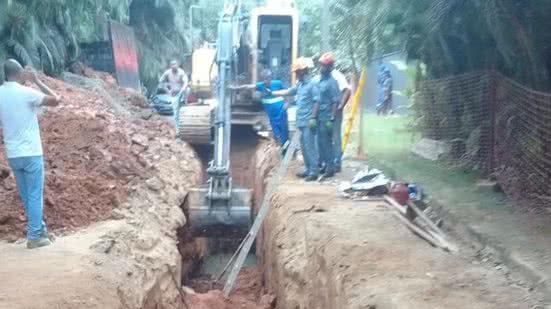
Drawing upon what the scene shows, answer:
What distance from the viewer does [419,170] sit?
1172cm

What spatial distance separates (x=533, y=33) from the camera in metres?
8.69

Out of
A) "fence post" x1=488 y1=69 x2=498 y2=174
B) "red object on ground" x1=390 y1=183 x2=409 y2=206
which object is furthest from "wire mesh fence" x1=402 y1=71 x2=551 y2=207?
"red object on ground" x1=390 y1=183 x2=409 y2=206

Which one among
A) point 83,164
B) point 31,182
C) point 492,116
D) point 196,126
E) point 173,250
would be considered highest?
point 492,116

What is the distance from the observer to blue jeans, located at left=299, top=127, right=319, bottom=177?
11.5 metres

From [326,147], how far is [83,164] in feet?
12.3

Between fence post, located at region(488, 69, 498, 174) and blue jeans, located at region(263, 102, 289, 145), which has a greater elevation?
fence post, located at region(488, 69, 498, 174)

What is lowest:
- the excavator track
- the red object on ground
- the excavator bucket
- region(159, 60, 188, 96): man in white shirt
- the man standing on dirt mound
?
the excavator bucket

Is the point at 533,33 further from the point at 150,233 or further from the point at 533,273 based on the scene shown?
the point at 150,233

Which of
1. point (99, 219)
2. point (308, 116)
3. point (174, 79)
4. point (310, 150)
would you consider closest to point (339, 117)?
point (308, 116)

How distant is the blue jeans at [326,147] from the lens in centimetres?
1145

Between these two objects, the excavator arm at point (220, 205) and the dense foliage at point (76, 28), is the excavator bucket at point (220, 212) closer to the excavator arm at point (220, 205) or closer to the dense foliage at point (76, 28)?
the excavator arm at point (220, 205)

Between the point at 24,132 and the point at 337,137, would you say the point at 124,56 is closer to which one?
the point at 337,137

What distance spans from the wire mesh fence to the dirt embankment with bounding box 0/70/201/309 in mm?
4509

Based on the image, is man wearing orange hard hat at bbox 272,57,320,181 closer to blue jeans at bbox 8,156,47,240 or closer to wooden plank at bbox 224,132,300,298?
wooden plank at bbox 224,132,300,298
